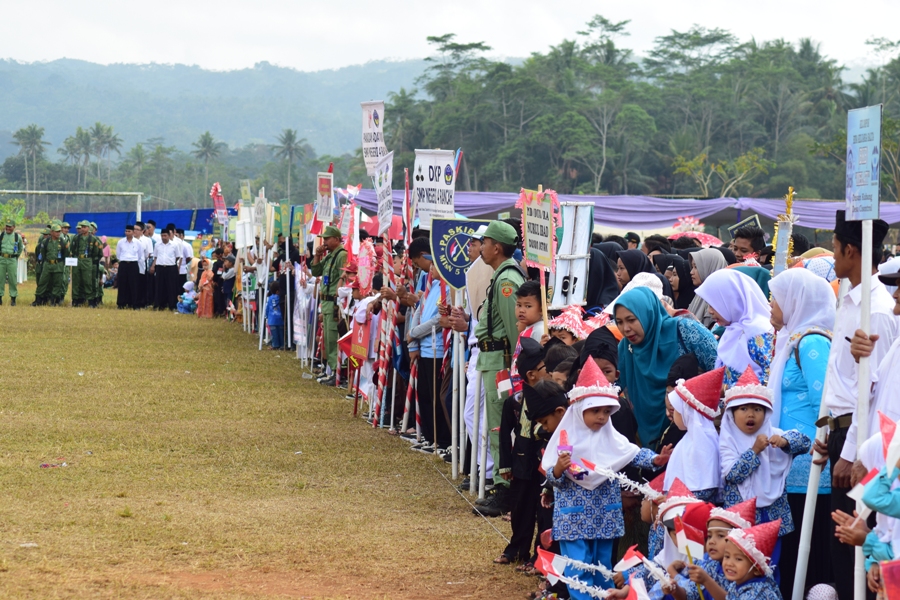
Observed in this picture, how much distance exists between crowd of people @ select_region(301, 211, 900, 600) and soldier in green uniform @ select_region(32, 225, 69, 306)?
64.1 ft

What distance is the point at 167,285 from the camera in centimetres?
2525

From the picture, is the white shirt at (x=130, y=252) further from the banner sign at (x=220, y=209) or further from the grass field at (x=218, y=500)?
the grass field at (x=218, y=500)

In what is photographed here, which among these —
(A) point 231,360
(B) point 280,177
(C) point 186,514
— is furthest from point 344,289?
(B) point 280,177

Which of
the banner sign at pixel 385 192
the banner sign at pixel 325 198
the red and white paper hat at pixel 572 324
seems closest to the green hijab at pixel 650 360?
the red and white paper hat at pixel 572 324

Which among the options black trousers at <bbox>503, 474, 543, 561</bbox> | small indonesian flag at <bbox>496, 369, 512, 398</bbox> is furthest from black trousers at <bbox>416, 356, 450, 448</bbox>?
black trousers at <bbox>503, 474, 543, 561</bbox>

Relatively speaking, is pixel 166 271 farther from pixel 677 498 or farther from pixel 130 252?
pixel 677 498

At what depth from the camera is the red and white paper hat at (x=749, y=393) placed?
437cm

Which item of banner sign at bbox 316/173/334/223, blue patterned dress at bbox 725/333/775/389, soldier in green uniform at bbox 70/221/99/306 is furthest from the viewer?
soldier in green uniform at bbox 70/221/99/306

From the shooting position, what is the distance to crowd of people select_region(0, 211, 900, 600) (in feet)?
13.4

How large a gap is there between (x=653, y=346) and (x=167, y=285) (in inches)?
839

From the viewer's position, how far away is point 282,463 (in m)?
8.66

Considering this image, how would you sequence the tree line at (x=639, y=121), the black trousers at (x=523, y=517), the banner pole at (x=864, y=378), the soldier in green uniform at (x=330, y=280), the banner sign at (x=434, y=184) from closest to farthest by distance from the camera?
the banner pole at (x=864, y=378)
the black trousers at (x=523, y=517)
the banner sign at (x=434, y=184)
the soldier in green uniform at (x=330, y=280)
the tree line at (x=639, y=121)

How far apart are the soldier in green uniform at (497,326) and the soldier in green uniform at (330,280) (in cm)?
609

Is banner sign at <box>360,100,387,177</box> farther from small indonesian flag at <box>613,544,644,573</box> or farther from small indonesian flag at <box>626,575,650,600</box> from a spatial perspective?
small indonesian flag at <box>626,575,650,600</box>
